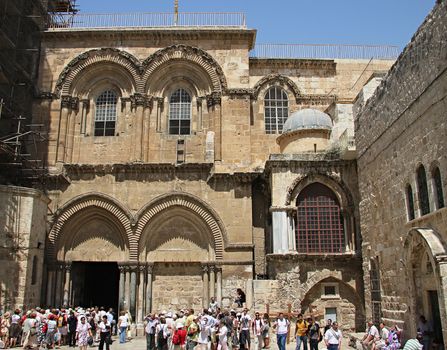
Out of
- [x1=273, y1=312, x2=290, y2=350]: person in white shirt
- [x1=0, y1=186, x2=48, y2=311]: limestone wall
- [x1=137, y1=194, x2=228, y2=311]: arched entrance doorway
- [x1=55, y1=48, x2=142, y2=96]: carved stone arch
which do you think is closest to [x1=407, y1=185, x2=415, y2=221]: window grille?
[x1=273, y1=312, x2=290, y2=350]: person in white shirt

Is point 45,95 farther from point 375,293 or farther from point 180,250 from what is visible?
point 375,293

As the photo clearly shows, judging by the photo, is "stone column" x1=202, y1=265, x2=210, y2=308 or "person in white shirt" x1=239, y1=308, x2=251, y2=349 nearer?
"person in white shirt" x1=239, y1=308, x2=251, y2=349

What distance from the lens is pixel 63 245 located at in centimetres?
2127

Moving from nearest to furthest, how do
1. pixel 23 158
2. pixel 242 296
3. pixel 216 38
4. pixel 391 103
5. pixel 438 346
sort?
pixel 438 346 → pixel 391 103 → pixel 242 296 → pixel 23 158 → pixel 216 38

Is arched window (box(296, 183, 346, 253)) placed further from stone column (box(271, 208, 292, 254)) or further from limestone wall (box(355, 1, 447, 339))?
limestone wall (box(355, 1, 447, 339))

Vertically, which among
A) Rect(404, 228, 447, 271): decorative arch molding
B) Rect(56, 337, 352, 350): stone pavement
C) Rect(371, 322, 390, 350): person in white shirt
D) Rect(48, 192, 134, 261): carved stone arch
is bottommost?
Rect(56, 337, 352, 350): stone pavement

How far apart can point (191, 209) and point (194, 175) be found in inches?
61.4

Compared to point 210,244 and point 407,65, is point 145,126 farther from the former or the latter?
point 407,65

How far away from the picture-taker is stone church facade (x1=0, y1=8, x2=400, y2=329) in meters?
18.9

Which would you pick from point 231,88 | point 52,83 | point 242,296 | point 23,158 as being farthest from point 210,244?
point 52,83

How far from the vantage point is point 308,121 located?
20703 mm

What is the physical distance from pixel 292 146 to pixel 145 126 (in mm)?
6981

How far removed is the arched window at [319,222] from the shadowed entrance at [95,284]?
10463 millimetres

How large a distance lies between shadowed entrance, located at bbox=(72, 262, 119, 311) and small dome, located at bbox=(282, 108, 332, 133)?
11599 mm
